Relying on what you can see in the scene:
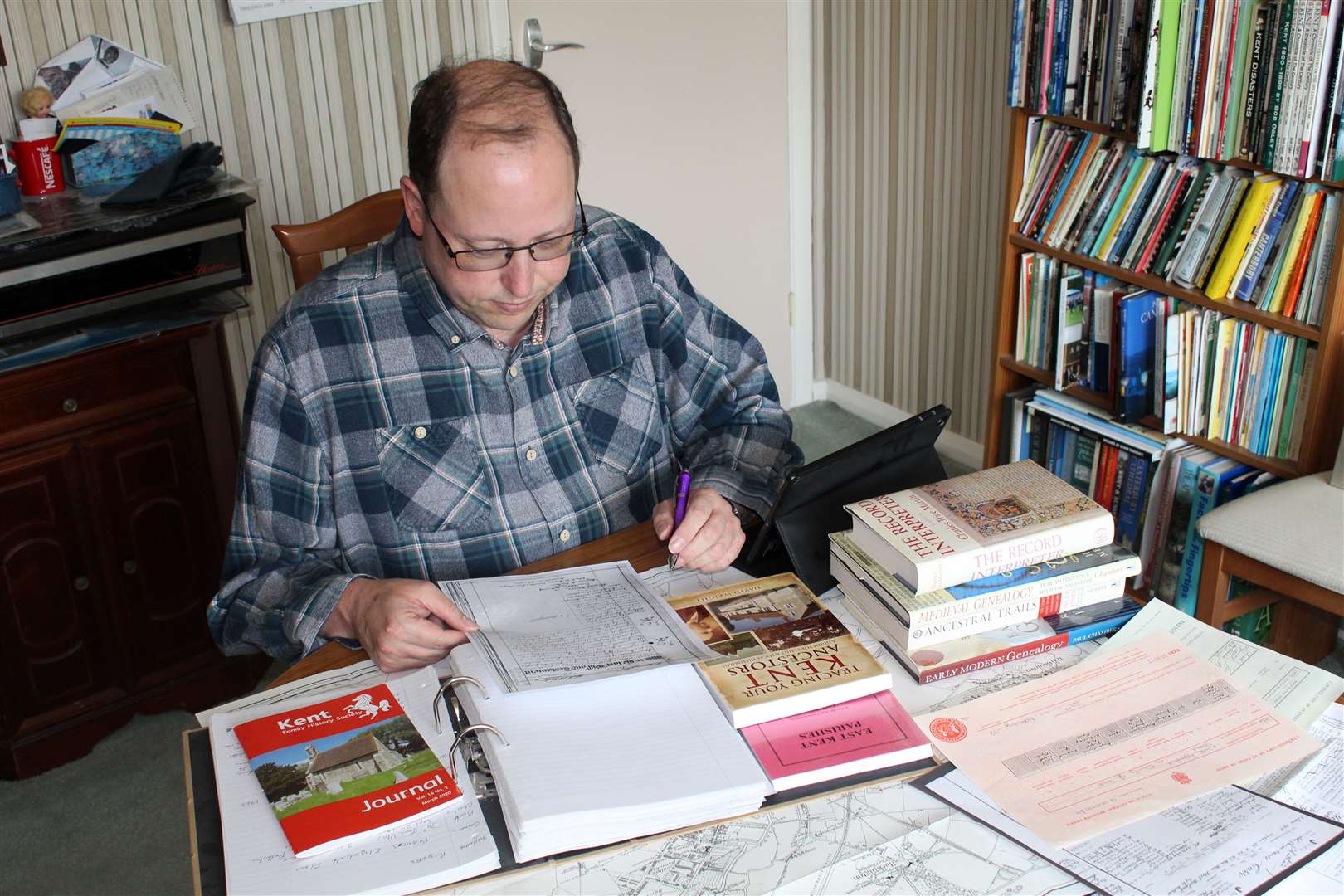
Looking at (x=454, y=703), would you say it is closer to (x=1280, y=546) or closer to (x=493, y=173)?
(x=493, y=173)

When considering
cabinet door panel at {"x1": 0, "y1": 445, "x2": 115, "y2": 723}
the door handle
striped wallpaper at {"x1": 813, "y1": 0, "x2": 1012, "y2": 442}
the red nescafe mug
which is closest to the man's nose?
cabinet door panel at {"x1": 0, "y1": 445, "x2": 115, "y2": 723}

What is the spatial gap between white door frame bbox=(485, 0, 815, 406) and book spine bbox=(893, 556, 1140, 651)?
2.42m

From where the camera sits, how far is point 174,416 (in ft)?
7.47

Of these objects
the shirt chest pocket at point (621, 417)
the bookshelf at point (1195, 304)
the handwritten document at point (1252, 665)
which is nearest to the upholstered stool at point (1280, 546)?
the bookshelf at point (1195, 304)

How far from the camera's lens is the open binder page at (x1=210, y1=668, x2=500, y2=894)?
926 mm

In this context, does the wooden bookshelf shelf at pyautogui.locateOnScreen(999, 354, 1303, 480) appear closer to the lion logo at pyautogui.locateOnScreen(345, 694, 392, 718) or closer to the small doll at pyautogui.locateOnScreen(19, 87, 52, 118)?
the lion logo at pyautogui.locateOnScreen(345, 694, 392, 718)


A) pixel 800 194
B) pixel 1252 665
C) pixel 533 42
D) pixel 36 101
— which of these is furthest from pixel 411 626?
pixel 800 194

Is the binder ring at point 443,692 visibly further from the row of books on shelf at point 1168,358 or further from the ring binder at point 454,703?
the row of books on shelf at point 1168,358

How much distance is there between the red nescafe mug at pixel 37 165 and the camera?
2.25m

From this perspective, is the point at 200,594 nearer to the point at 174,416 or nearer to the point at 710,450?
the point at 174,416

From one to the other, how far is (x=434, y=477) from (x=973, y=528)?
656mm

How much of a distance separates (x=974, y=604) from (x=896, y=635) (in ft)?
0.26

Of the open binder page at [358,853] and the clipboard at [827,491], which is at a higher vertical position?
the clipboard at [827,491]

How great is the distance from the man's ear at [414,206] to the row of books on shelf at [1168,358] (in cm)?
153
